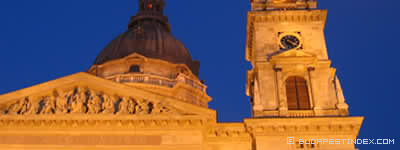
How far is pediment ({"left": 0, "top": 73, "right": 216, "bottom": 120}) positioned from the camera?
2550 cm

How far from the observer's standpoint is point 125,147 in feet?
82.1

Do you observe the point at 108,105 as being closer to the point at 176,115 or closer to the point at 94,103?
the point at 94,103

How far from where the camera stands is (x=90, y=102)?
84.9ft

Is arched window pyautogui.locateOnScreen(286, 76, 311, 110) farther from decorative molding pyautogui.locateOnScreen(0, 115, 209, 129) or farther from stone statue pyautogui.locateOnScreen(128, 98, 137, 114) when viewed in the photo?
stone statue pyautogui.locateOnScreen(128, 98, 137, 114)

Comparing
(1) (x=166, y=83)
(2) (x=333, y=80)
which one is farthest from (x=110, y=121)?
(1) (x=166, y=83)

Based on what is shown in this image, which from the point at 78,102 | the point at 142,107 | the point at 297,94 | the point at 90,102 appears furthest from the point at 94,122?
the point at 297,94

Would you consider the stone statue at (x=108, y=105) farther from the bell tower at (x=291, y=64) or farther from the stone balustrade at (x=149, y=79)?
the stone balustrade at (x=149, y=79)

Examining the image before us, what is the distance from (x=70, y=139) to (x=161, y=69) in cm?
2227

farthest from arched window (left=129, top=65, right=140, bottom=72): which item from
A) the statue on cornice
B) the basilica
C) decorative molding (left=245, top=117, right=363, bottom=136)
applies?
decorative molding (left=245, top=117, right=363, bottom=136)

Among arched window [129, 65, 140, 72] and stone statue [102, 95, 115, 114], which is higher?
arched window [129, 65, 140, 72]

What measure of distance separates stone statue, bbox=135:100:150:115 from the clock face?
10170 mm

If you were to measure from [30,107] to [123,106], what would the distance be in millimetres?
5044

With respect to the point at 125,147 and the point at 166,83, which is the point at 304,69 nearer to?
the point at 125,147

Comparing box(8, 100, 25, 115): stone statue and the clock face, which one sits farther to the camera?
the clock face
